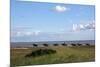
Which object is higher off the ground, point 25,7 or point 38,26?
point 25,7

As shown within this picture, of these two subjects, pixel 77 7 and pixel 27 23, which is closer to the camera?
pixel 27 23

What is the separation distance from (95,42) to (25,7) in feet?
3.25

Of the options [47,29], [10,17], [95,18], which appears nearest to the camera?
[10,17]

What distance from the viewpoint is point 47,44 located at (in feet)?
7.52

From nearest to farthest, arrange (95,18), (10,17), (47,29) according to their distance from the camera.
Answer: (10,17) → (47,29) → (95,18)

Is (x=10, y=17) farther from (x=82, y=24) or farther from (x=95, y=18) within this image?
(x=95, y=18)

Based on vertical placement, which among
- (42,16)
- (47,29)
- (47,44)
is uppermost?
(42,16)

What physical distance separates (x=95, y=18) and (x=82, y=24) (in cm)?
20

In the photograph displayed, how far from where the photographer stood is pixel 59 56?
7.64ft

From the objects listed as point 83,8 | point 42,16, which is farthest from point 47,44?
point 83,8

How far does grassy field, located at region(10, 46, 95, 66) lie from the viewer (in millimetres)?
2189

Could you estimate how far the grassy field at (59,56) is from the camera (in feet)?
7.18
